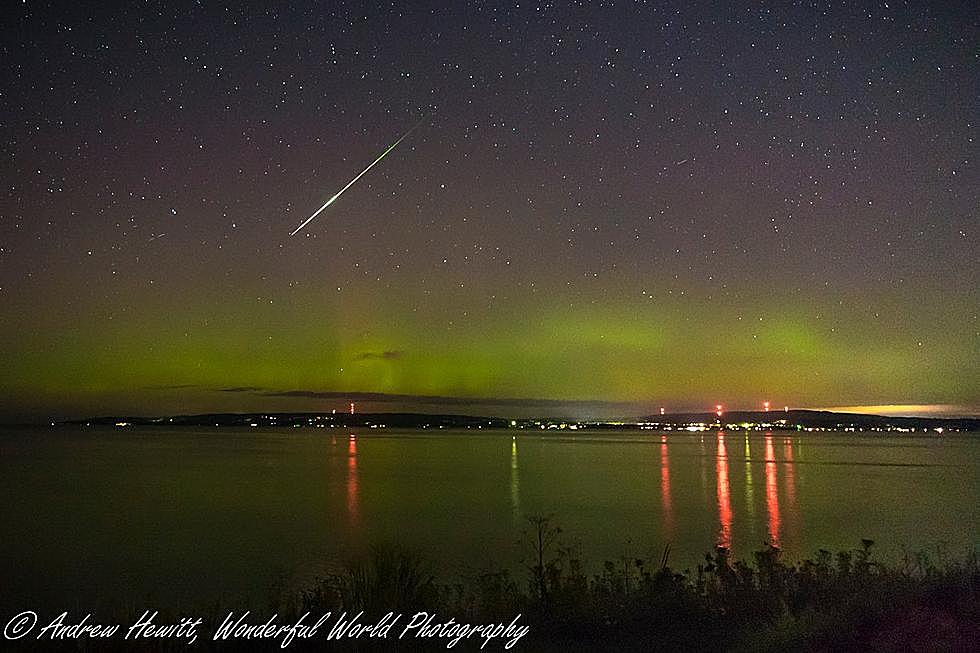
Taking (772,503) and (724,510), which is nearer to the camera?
(724,510)

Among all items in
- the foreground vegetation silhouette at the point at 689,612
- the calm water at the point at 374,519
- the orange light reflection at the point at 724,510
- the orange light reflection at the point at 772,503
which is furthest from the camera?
the orange light reflection at the point at 772,503

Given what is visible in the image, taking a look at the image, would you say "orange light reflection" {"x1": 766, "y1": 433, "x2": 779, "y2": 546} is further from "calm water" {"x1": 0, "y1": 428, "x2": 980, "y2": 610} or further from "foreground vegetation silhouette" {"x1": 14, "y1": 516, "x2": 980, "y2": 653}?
"foreground vegetation silhouette" {"x1": 14, "y1": 516, "x2": 980, "y2": 653}

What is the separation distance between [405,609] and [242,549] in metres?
20.8

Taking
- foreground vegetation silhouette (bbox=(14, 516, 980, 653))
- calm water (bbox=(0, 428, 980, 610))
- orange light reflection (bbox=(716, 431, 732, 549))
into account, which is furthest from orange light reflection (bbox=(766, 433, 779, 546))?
foreground vegetation silhouette (bbox=(14, 516, 980, 653))

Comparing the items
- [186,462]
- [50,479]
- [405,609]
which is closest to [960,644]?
[405,609]

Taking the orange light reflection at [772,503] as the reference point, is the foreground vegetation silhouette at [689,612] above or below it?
above

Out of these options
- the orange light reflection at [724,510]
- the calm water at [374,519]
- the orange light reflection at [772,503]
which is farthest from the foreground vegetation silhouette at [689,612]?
the orange light reflection at [772,503]

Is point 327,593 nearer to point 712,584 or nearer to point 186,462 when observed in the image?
point 712,584

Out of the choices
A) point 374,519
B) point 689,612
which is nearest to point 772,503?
point 374,519

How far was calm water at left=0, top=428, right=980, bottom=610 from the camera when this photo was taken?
2506 centimetres

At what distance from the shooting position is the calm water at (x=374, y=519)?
25.1 metres

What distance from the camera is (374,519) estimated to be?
38.8 m

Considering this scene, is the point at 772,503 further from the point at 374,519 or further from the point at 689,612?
the point at 689,612

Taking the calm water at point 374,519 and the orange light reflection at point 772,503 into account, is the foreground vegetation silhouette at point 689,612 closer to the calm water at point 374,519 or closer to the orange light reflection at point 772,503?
the calm water at point 374,519
